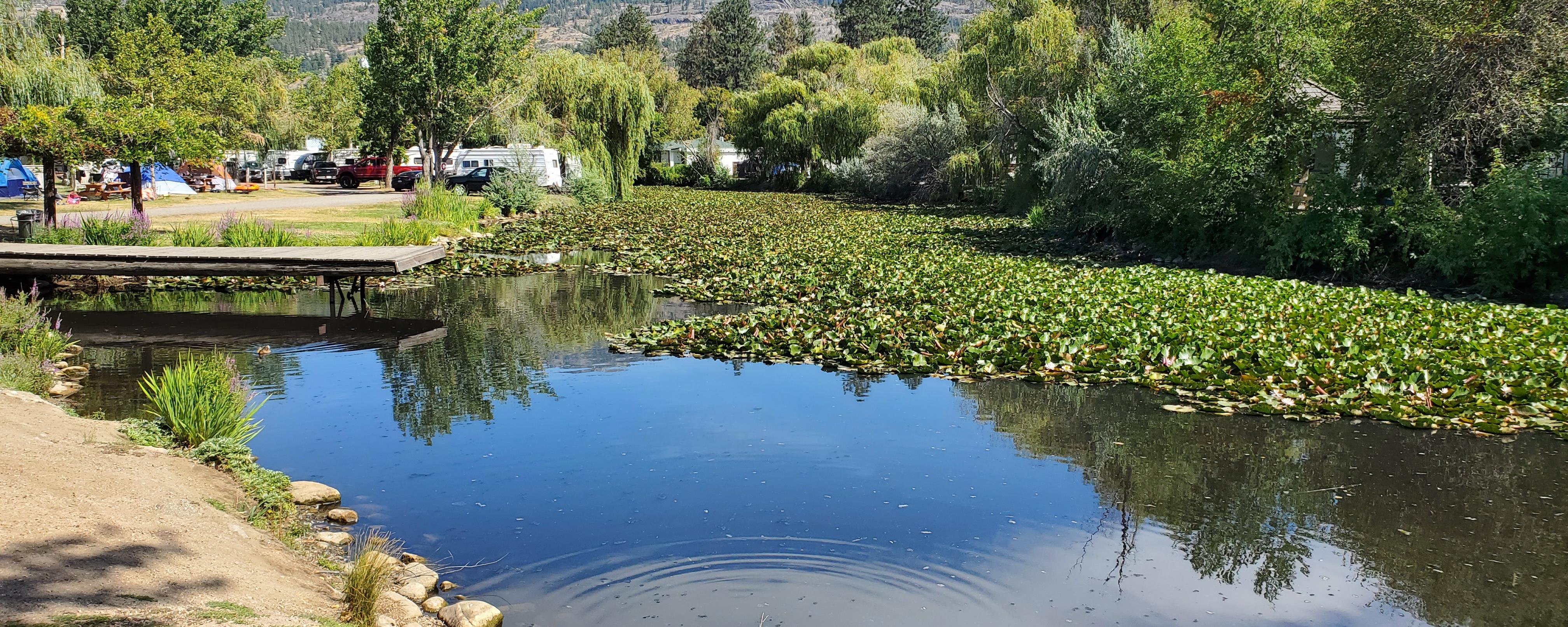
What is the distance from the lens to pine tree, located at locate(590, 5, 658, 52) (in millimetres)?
94938

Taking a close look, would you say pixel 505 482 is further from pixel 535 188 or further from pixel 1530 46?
pixel 535 188

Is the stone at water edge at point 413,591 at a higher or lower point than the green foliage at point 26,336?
lower

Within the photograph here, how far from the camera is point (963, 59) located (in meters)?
37.7

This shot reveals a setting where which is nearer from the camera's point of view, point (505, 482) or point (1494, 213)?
point (505, 482)

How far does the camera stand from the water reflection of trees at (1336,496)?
563 cm

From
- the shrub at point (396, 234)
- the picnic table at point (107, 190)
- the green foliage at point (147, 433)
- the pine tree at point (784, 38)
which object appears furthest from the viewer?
the pine tree at point (784, 38)

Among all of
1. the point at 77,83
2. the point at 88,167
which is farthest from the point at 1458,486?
the point at 88,167

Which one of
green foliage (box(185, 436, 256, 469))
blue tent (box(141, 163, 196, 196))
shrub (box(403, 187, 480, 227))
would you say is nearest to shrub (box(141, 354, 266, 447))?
green foliage (box(185, 436, 256, 469))

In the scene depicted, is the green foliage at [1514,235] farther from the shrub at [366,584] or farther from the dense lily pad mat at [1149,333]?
the shrub at [366,584]

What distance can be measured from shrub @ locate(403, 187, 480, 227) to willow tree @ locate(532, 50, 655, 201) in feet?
37.1

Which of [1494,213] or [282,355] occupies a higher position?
[1494,213]

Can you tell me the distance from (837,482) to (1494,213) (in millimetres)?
12281

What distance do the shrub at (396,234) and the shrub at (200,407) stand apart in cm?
1111

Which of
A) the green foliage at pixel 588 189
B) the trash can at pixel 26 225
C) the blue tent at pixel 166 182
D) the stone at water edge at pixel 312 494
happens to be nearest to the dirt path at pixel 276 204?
the trash can at pixel 26 225
